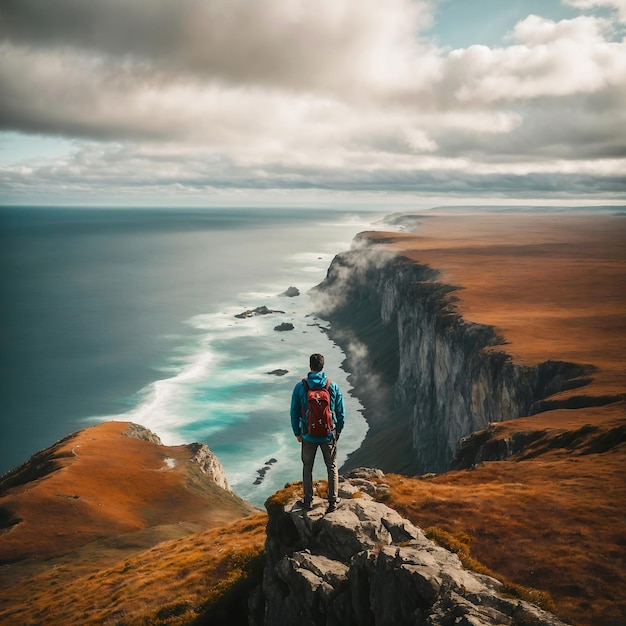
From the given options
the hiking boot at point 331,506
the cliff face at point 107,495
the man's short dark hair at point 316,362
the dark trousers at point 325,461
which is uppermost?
the man's short dark hair at point 316,362

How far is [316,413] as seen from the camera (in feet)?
57.7

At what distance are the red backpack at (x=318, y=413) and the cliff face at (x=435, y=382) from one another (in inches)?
1865

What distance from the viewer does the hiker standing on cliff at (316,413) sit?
693 inches

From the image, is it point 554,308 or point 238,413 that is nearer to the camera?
point 554,308

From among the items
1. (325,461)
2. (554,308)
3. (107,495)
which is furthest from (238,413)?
(325,461)

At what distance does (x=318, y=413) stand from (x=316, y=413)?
0.21 ft

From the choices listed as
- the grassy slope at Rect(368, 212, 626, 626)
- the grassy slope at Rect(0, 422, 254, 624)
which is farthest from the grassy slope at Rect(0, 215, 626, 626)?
the grassy slope at Rect(0, 422, 254, 624)

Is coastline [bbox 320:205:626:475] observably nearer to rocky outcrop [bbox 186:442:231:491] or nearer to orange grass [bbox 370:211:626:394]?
orange grass [bbox 370:211:626:394]

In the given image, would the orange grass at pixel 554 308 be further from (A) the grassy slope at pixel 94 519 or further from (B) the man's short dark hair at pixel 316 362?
(A) the grassy slope at pixel 94 519

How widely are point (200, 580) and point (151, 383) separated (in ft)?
496

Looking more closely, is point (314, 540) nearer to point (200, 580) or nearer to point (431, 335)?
point (200, 580)

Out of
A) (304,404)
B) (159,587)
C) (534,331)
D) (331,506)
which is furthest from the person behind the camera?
(534,331)

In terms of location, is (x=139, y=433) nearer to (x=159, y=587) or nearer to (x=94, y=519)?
(x=94, y=519)

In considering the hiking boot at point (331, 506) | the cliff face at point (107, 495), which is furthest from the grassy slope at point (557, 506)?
the cliff face at point (107, 495)
